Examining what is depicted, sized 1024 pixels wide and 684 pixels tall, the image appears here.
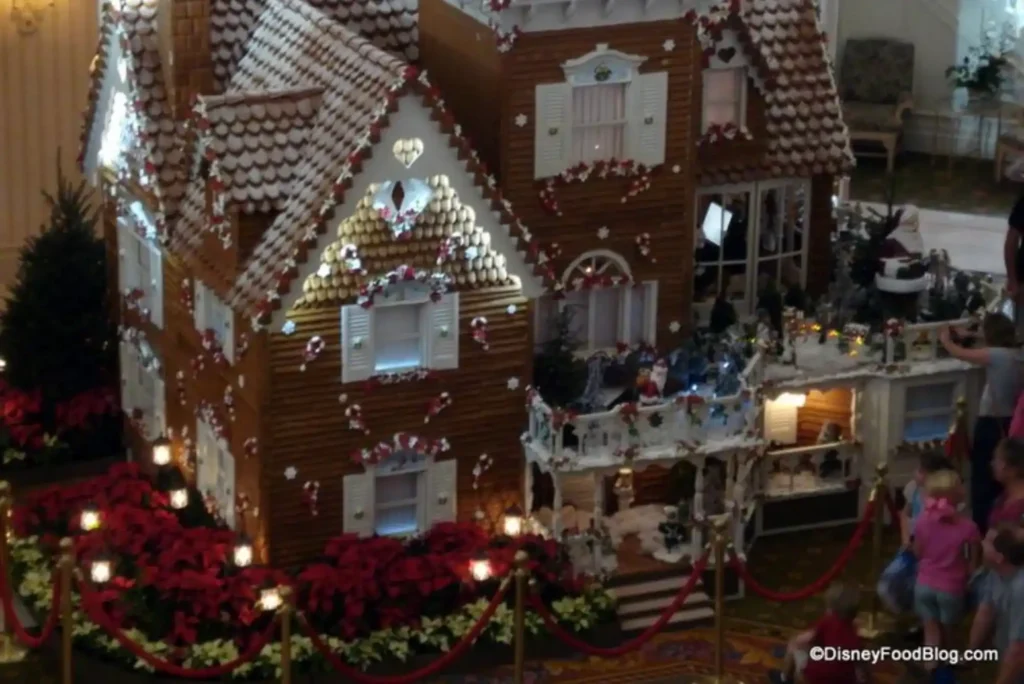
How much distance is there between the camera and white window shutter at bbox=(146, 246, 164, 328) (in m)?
21.3

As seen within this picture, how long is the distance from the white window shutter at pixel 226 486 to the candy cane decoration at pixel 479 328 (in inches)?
92.3

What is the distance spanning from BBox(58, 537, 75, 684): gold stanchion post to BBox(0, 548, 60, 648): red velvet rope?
0.19 ft

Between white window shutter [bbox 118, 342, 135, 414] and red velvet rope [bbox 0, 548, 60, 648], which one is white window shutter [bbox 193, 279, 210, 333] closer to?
white window shutter [bbox 118, 342, 135, 414]

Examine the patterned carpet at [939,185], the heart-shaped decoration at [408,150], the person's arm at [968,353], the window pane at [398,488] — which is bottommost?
the window pane at [398,488]

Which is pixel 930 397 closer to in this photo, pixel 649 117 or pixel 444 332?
pixel 649 117

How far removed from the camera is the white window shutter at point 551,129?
66.3 ft

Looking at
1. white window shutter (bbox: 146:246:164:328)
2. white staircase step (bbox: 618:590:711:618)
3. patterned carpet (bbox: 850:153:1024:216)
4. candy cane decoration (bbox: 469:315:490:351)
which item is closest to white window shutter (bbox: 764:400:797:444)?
white staircase step (bbox: 618:590:711:618)

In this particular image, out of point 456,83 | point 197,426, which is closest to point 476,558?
point 197,426

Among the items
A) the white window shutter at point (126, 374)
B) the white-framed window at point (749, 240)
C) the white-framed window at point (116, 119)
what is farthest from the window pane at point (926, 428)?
the white-framed window at point (116, 119)

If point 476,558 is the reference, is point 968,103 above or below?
above

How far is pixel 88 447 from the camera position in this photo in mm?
22750

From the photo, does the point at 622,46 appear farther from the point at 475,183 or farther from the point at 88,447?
the point at 88,447

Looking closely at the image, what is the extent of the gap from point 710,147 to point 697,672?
5068 mm

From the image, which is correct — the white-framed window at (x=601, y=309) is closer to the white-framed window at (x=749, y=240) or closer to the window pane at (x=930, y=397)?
the white-framed window at (x=749, y=240)
